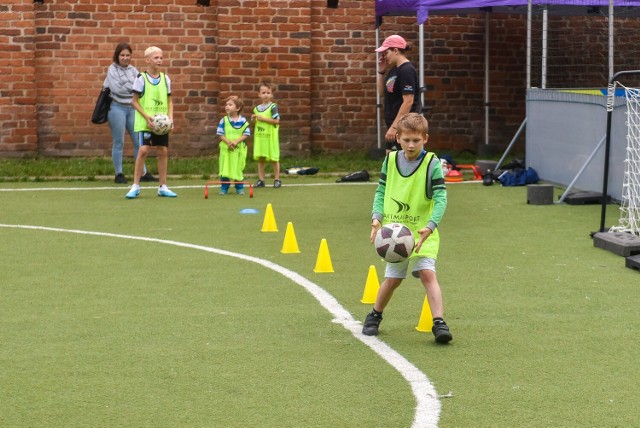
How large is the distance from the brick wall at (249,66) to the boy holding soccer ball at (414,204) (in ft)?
49.6

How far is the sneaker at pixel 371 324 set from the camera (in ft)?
26.5

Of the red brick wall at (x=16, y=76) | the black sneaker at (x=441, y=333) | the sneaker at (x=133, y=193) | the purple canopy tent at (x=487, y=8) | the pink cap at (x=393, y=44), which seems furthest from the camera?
the red brick wall at (x=16, y=76)

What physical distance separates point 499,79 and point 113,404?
19228 mm

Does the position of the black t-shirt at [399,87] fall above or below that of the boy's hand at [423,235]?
above

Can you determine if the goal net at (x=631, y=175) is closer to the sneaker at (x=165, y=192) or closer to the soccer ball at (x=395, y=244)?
the soccer ball at (x=395, y=244)

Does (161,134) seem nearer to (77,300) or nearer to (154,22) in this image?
(154,22)

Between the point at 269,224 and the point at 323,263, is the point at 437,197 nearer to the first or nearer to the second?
the point at 323,263

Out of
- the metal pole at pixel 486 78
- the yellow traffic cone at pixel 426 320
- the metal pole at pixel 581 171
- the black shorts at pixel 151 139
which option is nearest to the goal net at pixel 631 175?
the metal pole at pixel 581 171

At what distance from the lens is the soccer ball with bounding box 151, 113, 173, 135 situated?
→ 1722cm

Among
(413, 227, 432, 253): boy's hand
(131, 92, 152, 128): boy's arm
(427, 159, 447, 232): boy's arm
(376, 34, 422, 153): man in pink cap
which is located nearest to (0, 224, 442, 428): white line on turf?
(413, 227, 432, 253): boy's hand

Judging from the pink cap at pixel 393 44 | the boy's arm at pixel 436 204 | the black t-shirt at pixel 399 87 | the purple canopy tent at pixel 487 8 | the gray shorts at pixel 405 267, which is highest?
the purple canopy tent at pixel 487 8

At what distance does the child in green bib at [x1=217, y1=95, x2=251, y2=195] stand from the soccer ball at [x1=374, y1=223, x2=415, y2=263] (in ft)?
33.0

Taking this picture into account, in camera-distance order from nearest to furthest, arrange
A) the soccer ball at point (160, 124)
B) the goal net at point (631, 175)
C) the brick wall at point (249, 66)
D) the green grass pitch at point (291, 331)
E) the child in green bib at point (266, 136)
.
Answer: the green grass pitch at point (291, 331), the goal net at point (631, 175), the soccer ball at point (160, 124), the child in green bib at point (266, 136), the brick wall at point (249, 66)

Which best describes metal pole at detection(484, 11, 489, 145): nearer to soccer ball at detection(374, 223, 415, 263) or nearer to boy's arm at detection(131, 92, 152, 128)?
boy's arm at detection(131, 92, 152, 128)
